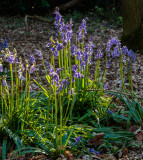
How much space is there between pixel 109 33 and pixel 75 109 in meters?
5.28

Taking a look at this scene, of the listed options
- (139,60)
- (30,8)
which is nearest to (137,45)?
(139,60)

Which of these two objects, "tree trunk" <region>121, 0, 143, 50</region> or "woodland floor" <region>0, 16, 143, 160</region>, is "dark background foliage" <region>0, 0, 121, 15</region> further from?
"tree trunk" <region>121, 0, 143, 50</region>

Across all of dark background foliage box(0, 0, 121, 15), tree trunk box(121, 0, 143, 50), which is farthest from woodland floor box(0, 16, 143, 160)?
dark background foliage box(0, 0, 121, 15)

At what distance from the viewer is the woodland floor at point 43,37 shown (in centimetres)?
496

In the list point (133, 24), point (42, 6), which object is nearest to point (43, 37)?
point (42, 6)

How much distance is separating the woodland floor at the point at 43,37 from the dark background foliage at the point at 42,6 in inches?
21.8

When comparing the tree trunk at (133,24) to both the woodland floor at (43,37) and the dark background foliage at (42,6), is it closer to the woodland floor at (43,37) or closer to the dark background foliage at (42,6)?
the woodland floor at (43,37)

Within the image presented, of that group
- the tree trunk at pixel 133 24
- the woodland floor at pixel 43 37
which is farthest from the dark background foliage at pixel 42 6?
the tree trunk at pixel 133 24

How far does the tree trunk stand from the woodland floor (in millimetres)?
336

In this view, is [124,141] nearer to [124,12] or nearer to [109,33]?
[124,12]

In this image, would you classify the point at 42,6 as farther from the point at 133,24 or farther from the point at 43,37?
the point at 133,24

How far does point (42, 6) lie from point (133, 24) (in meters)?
5.50

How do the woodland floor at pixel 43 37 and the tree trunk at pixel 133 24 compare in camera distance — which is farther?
the tree trunk at pixel 133 24

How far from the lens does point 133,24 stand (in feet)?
A: 18.4
